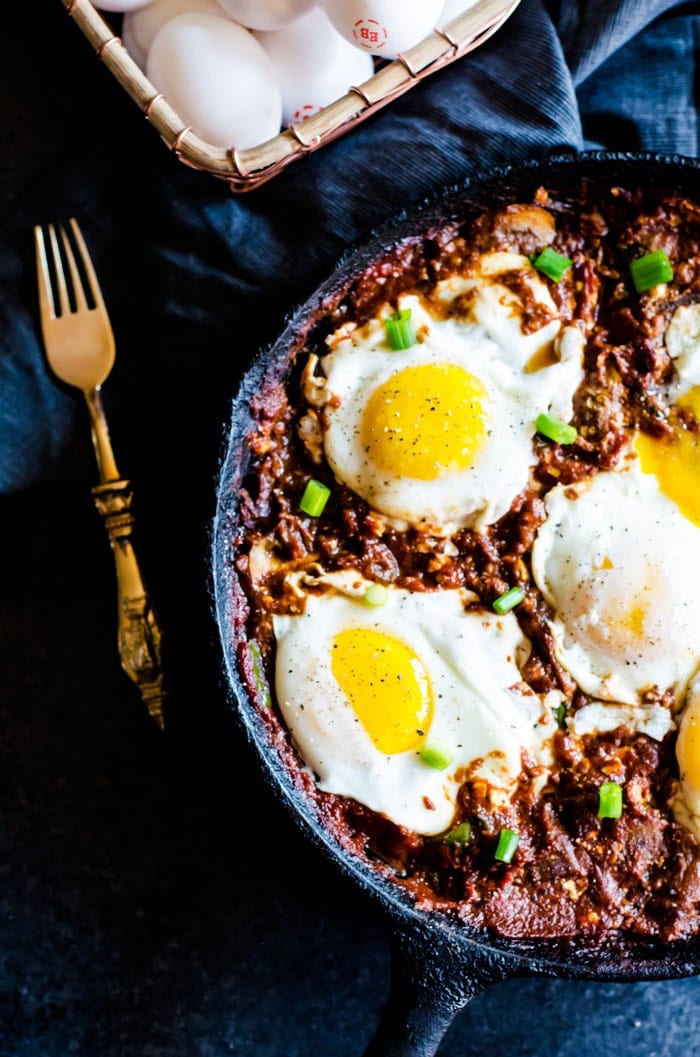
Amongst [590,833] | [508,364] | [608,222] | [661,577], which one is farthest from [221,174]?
[590,833]

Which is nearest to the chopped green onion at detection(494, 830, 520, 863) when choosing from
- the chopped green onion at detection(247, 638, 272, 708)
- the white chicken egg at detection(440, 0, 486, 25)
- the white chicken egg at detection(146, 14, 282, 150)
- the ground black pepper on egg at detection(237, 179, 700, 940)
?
the ground black pepper on egg at detection(237, 179, 700, 940)

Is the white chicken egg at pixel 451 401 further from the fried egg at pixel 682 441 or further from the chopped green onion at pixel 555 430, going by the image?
the fried egg at pixel 682 441

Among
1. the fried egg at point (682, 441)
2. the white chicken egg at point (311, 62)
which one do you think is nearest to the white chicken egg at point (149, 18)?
the white chicken egg at point (311, 62)

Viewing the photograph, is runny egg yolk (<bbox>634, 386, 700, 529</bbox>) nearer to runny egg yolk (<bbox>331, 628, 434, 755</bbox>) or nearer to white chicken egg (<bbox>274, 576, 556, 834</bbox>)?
white chicken egg (<bbox>274, 576, 556, 834</bbox>)

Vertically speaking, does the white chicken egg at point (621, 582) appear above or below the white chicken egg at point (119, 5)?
below

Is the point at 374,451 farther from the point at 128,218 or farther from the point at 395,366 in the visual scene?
the point at 128,218

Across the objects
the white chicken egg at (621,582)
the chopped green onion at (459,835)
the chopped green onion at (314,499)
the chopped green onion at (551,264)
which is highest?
the chopped green onion at (551,264)
